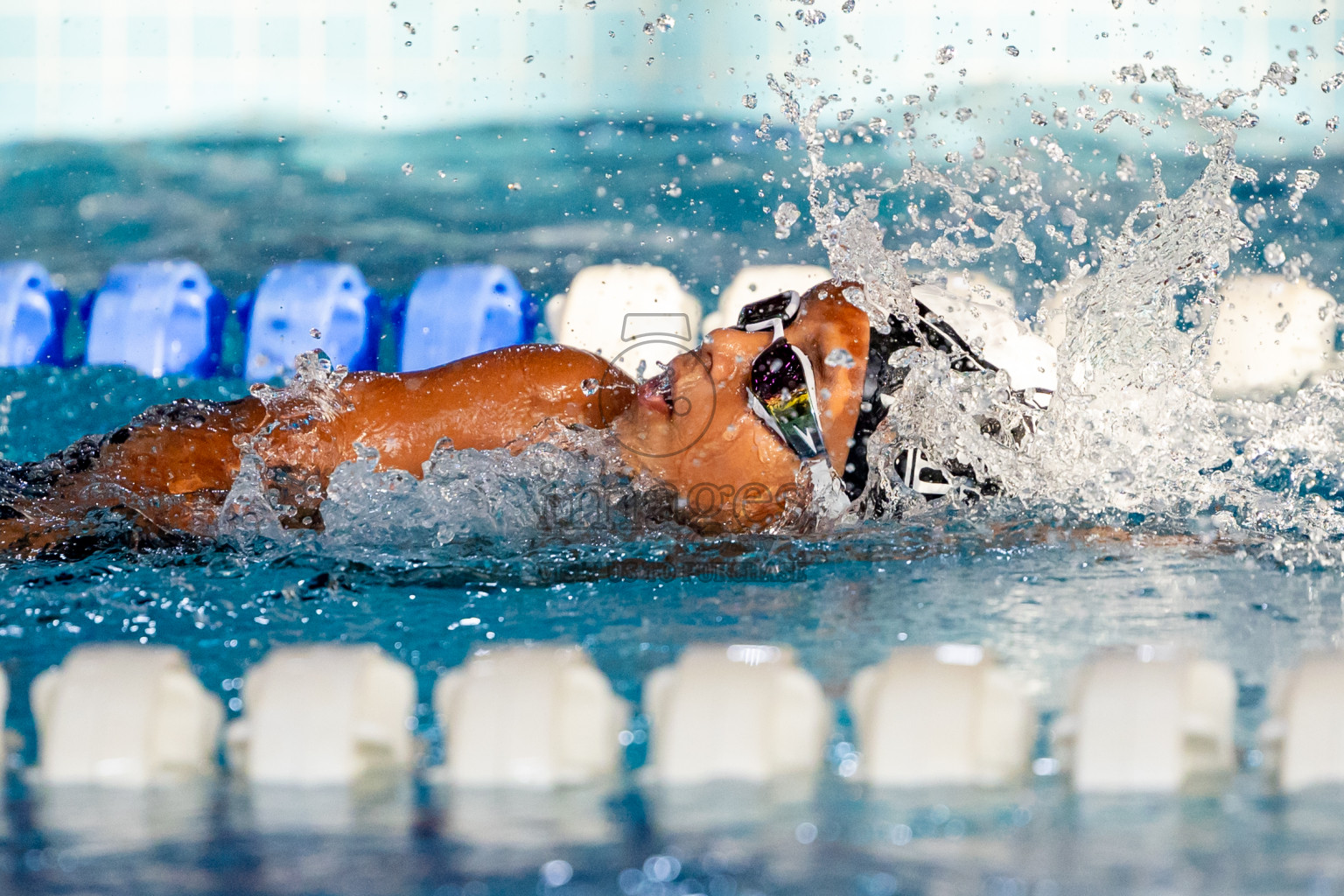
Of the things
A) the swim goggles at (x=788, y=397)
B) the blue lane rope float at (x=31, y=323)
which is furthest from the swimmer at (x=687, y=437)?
the blue lane rope float at (x=31, y=323)

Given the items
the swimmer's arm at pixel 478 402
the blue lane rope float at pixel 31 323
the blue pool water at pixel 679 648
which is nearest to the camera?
the blue pool water at pixel 679 648

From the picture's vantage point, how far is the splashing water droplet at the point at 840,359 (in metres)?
1.68

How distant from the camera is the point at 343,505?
63.1 inches

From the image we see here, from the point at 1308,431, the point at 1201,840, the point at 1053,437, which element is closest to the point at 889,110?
the point at 1308,431

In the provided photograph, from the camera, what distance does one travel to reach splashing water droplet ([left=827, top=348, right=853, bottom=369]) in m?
1.68

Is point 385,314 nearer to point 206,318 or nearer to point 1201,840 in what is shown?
point 206,318

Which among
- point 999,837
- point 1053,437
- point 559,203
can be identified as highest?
point 559,203


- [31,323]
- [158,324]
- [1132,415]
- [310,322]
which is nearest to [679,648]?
[1132,415]

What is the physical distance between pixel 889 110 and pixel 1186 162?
1.34 metres

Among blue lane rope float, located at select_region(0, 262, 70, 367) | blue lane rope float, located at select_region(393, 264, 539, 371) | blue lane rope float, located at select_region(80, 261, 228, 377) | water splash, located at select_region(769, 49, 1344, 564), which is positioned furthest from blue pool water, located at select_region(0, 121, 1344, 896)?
blue lane rope float, located at select_region(0, 262, 70, 367)

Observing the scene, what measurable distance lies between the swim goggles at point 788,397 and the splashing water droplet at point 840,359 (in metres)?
0.03

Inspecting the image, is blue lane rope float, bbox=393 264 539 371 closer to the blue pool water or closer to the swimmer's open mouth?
the swimmer's open mouth

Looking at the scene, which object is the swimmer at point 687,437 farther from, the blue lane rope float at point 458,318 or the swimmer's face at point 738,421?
the blue lane rope float at point 458,318

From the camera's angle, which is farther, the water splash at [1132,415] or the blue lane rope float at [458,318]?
the blue lane rope float at [458,318]
